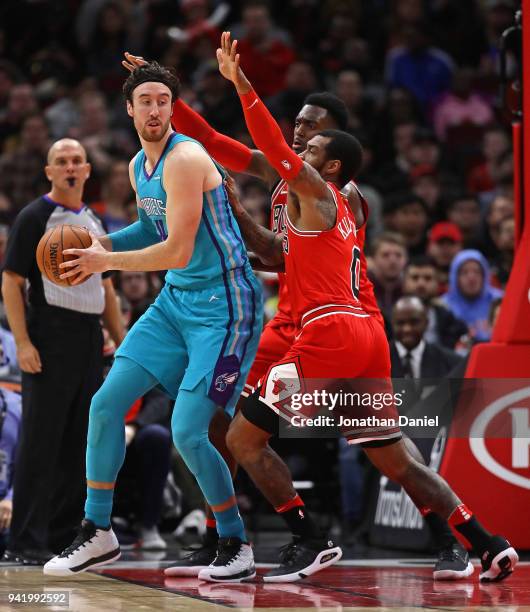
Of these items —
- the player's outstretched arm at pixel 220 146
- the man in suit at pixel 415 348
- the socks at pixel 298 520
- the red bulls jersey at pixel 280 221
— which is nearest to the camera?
the socks at pixel 298 520

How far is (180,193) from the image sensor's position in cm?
577

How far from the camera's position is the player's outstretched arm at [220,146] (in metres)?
6.95

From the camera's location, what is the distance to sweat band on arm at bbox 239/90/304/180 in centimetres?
573

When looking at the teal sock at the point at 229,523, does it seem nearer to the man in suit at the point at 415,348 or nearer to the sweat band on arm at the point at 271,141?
the sweat band on arm at the point at 271,141

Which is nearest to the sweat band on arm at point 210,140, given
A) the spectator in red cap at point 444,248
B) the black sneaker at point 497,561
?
the black sneaker at point 497,561

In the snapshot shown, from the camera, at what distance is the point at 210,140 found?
7016mm

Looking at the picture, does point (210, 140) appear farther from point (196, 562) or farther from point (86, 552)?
point (86, 552)

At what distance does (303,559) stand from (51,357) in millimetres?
2086

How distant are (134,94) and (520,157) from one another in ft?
8.77

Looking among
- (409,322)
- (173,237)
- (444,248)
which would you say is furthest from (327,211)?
(444,248)

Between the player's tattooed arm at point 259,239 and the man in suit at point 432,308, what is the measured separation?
3905 mm

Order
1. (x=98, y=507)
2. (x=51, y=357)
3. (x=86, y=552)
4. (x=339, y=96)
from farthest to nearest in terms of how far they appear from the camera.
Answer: (x=339, y=96)
(x=51, y=357)
(x=98, y=507)
(x=86, y=552)

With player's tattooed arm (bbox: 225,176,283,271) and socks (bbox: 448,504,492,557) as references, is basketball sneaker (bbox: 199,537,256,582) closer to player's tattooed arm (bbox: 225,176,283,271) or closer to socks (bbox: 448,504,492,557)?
socks (bbox: 448,504,492,557)

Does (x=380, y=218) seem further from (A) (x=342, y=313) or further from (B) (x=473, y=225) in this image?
(A) (x=342, y=313)
